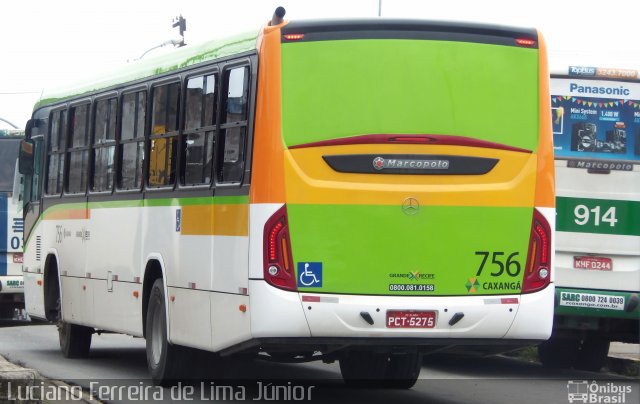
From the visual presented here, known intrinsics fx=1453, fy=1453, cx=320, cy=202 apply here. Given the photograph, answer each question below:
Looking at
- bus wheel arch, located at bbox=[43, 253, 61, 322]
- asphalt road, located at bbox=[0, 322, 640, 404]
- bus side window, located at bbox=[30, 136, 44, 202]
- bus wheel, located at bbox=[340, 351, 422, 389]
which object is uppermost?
bus side window, located at bbox=[30, 136, 44, 202]

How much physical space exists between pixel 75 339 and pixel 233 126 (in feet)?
21.5

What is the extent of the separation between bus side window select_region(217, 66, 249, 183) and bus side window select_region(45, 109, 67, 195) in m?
5.62

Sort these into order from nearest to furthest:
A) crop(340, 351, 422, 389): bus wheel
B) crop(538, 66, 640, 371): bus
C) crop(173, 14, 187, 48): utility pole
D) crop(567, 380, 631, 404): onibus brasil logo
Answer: crop(340, 351, 422, 389): bus wheel, crop(567, 380, 631, 404): onibus brasil logo, crop(538, 66, 640, 371): bus, crop(173, 14, 187, 48): utility pole

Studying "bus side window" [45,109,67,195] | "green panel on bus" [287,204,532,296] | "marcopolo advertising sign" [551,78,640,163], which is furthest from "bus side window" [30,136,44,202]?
"green panel on bus" [287,204,532,296]

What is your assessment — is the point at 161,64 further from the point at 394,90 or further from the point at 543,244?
the point at 543,244

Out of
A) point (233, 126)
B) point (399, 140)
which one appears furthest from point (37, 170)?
point (399, 140)

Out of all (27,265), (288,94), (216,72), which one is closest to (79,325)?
(27,265)

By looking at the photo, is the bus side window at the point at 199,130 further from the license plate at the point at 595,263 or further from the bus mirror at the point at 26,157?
the bus mirror at the point at 26,157

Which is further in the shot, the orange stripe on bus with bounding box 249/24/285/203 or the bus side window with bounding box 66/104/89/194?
the bus side window with bounding box 66/104/89/194

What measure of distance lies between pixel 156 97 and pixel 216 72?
68.6 inches

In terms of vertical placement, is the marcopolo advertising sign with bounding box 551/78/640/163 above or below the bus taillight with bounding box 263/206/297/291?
above

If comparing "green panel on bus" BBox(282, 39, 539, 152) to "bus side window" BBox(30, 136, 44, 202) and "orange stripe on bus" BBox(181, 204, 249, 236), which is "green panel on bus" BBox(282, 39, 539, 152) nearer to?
"orange stripe on bus" BBox(181, 204, 249, 236)

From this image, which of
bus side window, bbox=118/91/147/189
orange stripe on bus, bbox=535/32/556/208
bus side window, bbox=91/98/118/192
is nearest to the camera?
orange stripe on bus, bbox=535/32/556/208

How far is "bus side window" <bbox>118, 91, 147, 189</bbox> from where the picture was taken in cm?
1409
